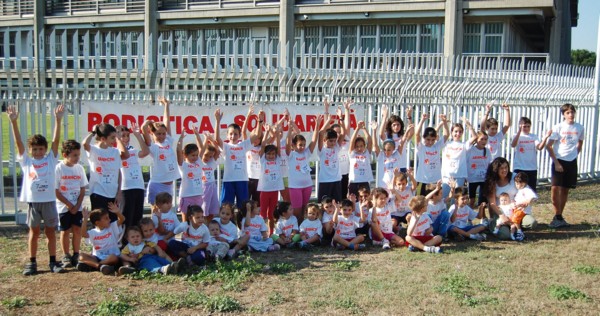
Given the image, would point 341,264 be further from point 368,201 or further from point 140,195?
point 140,195

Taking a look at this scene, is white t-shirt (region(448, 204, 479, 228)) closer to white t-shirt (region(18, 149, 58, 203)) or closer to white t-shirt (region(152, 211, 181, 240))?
white t-shirt (region(152, 211, 181, 240))

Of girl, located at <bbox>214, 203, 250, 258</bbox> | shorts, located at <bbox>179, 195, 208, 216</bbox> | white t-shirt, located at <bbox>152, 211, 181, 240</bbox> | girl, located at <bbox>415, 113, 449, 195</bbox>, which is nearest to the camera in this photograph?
white t-shirt, located at <bbox>152, 211, 181, 240</bbox>

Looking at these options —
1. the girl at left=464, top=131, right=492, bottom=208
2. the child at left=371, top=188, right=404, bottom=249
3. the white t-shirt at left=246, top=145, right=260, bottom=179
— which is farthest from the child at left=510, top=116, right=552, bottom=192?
the white t-shirt at left=246, top=145, right=260, bottom=179

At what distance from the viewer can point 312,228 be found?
6918 millimetres

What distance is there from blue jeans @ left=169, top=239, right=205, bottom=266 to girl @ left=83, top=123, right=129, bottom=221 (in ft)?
2.35

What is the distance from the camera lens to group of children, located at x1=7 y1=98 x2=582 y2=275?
5891 mm

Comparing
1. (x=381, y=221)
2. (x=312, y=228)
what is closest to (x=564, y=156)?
(x=381, y=221)

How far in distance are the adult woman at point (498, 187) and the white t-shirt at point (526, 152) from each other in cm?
89

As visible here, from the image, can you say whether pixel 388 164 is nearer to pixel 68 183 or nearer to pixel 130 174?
pixel 130 174

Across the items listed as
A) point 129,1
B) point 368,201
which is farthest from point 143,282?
point 129,1

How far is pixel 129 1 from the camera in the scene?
1264 inches

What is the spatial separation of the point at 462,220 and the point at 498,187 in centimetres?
85

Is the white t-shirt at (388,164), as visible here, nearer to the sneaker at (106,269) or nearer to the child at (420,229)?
the child at (420,229)

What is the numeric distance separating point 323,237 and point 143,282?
2467 mm
